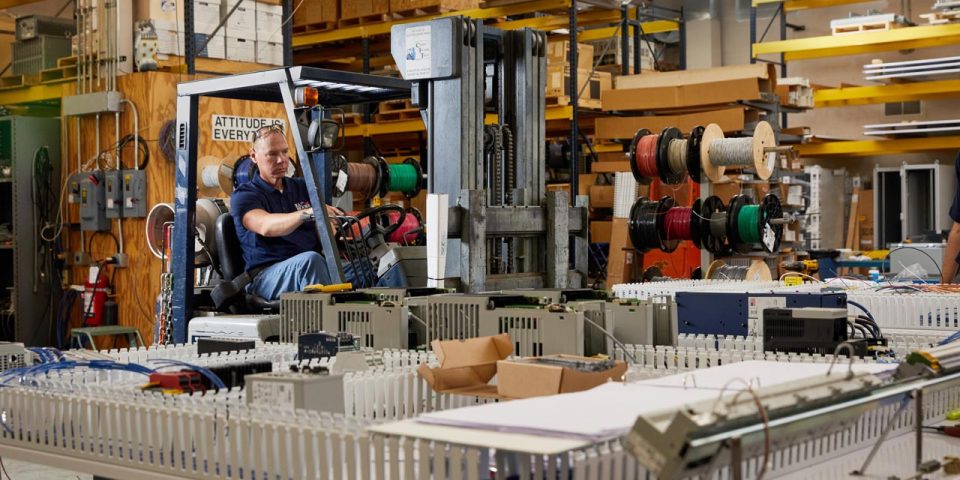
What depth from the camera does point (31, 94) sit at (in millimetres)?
12156

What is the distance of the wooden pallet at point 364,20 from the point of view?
13.5 meters

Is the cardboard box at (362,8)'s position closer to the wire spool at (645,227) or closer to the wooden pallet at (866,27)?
the wire spool at (645,227)

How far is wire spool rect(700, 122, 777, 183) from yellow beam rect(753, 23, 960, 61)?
4149 mm

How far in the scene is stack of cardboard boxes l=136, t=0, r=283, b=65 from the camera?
1076 centimetres

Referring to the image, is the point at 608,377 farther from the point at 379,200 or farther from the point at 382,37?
the point at 382,37

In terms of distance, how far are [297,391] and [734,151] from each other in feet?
25.6

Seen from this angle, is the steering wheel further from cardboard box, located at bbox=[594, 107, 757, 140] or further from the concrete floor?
cardboard box, located at bbox=[594, 107, 757, 140]

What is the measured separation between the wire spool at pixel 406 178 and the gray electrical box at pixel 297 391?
24.7 feet

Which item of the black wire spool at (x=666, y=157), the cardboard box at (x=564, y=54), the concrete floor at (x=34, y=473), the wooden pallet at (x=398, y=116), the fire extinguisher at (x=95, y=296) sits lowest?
the concrete floor at (x=34, y=473)

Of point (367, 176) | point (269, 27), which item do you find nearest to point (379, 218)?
point (367, 176)

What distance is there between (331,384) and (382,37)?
1185cm

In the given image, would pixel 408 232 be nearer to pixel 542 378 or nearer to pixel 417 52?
pixel 417 52

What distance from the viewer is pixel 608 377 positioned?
2.80 metres

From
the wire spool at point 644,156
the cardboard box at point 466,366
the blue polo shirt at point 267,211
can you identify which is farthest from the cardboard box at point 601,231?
the cardboard box at point 466,366
